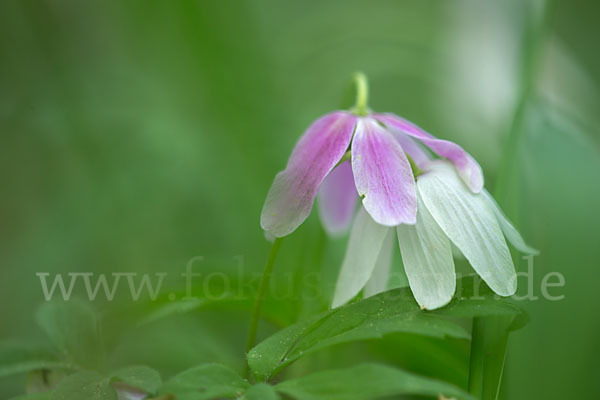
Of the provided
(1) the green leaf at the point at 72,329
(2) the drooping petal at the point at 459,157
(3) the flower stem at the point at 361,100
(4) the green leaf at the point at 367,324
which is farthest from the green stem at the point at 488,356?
(1) the green leaf at the point at 72,329

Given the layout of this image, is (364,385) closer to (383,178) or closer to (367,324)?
(367,324)

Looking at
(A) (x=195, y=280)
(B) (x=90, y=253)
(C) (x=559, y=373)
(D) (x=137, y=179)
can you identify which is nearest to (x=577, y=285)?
(C) (x=559, y=373)

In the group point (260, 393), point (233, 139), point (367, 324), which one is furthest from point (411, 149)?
point (233, 139)

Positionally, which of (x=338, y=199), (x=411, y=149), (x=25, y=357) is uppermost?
(x=411, y=149)

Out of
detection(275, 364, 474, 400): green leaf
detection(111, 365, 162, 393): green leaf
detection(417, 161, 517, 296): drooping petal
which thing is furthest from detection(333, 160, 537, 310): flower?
detection(111, 365, 162, 393): green leaf

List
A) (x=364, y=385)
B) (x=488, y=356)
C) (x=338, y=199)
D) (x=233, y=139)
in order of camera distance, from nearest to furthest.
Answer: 1. (x=364, y=385)
2. (x=488, y=356)
3. (x=338, y=199)
4. (x=233, y=139)

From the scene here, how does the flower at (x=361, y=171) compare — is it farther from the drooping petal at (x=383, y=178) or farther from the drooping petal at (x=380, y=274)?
the drooping petal at (x=380, y=274)

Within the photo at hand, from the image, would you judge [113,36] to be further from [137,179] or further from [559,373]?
[559,373]

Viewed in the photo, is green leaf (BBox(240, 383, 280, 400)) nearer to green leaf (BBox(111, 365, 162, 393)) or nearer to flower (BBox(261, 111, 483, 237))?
green leaf (BBox(111, 365, 162, 393))
